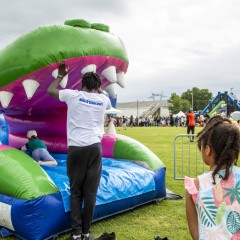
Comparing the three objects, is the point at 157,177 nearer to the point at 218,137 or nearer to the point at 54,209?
the point at 54,209

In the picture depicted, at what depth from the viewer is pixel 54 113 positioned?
5.43 metres

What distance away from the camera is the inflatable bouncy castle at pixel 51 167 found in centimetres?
318

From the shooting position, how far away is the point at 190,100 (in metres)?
75.4

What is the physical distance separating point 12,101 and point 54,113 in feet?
4.57

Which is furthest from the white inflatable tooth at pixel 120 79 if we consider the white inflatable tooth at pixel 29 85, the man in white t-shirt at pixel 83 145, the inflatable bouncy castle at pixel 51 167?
the white inflatable tooth at pixel 29 85

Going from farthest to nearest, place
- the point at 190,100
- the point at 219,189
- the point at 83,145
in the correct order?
the point at 190,100 → the point at 83,145 → the point at 219,189

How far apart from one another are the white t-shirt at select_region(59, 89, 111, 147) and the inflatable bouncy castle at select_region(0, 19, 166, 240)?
1.11 ft

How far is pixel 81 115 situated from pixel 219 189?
5.37 feet

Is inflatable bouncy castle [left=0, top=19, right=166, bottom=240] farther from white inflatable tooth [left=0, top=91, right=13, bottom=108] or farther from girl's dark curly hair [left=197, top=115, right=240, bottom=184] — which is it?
girl's dark curly hair [left=197, top=115, right=240, bottom=184]

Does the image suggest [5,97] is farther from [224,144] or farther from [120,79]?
[224,144]

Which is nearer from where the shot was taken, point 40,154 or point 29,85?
point 29,85

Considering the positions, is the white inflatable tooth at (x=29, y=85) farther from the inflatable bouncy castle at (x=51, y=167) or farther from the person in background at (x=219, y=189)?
the person in background at (x=219, y=189)

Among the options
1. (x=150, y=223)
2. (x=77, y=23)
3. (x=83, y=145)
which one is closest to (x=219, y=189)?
(x=83, y=145)

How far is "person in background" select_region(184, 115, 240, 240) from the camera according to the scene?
160 centimetres
